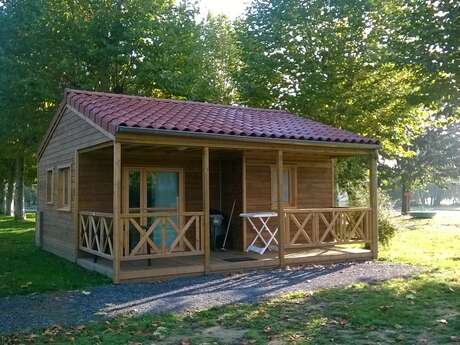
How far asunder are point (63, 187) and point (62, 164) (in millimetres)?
631

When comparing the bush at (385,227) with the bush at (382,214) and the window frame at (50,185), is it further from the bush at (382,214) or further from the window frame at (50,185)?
the window frame at (50,185)

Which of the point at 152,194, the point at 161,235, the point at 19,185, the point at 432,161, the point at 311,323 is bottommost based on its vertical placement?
the point at 311,323

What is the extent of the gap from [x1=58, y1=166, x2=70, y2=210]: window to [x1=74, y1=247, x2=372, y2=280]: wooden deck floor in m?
2.20

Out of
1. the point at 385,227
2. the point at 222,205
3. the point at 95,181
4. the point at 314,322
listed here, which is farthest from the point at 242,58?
the point at 314,322

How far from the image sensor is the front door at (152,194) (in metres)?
12.0

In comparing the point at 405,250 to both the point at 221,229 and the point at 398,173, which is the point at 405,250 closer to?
the point at 221,229

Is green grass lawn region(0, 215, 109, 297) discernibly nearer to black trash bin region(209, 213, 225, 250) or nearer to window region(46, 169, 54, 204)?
window region(46, 169, 54, 204)

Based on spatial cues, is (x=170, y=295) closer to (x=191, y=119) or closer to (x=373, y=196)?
(x=191, y=119)

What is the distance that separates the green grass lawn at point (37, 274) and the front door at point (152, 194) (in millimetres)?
1820

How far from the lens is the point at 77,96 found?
11.9 meters

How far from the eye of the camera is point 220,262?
1054 centimetres

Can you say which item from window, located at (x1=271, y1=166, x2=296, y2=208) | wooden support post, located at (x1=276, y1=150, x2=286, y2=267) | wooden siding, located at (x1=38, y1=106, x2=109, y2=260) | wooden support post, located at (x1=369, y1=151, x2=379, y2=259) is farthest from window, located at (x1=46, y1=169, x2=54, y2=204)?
wooden support post, located at (x1=369, y1=151, x2=379, y2=259)

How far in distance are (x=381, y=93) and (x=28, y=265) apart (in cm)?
1354

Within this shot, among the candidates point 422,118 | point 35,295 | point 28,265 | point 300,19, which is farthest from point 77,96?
point 422,118
